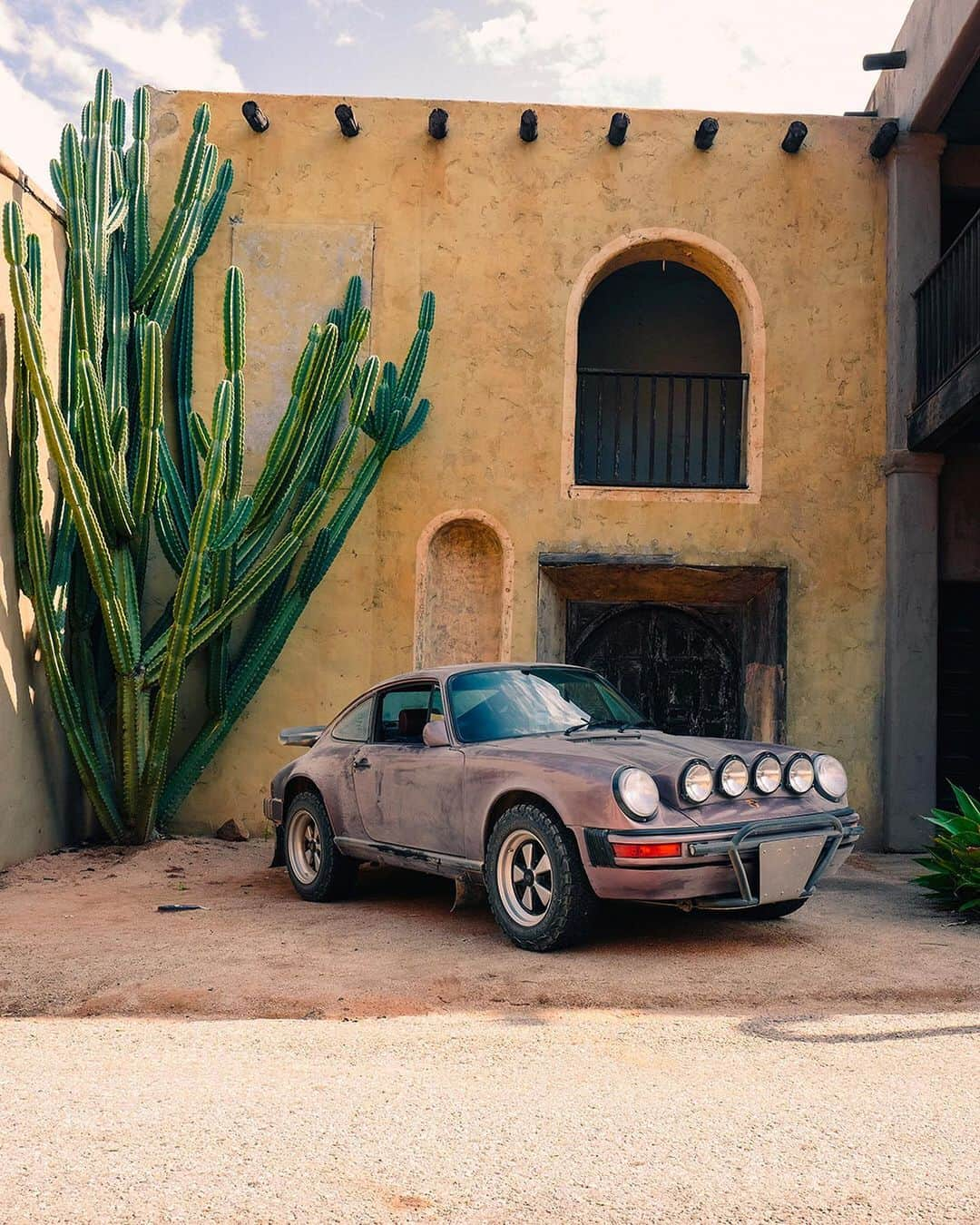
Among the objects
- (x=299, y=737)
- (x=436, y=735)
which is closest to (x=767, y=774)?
(x=436, y=735)

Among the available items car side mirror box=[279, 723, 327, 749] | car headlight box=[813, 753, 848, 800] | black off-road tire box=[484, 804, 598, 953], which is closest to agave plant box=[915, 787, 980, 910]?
car headlight box=[813, 753, 848, 800]

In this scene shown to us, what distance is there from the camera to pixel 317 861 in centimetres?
720

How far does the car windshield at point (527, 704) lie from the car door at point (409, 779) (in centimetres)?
18

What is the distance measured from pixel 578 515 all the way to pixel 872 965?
18.9 feet

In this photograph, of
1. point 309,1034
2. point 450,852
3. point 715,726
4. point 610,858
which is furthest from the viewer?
point 715,726

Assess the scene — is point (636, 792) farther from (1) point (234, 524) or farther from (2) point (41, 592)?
(2) point (41, 592)

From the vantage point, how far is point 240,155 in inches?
423

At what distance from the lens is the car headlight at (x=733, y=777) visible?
5430 mm

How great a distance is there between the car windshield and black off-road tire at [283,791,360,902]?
1298mm

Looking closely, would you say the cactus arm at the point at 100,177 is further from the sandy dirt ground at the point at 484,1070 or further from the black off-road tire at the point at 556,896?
the black off-road tire at the point at 556,896

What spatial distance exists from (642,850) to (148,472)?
5.03 m

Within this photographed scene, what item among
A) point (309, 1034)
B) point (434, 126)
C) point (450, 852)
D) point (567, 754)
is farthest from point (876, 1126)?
point (434, 126)

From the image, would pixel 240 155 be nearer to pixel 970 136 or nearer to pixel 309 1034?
pixel 970 136

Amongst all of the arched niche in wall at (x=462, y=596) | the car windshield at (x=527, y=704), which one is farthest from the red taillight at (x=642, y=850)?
the arched niche in wall at (x=462, y=596)
